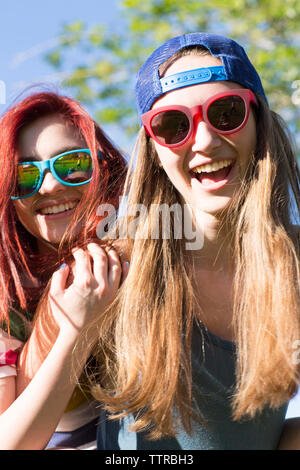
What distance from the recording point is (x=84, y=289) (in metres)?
1.83

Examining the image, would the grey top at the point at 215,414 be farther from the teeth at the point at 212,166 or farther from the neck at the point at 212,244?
the teeth at the point at 212,166

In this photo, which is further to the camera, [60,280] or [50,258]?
[50,258]

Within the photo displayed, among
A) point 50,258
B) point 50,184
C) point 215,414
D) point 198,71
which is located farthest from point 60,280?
point 198,71

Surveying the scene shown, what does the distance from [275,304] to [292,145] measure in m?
0.62

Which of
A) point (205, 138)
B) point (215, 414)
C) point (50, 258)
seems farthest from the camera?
point (50, 258)

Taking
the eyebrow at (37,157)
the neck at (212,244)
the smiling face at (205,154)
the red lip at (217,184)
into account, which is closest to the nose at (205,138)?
the smiling face at (205,154)

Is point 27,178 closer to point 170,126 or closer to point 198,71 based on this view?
point 170,126

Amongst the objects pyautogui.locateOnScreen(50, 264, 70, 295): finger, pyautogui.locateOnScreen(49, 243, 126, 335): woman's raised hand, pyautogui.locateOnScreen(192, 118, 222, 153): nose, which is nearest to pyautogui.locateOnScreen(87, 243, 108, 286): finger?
pyautogui.locateOnScreen(49, 243, 126, 335): woman's raised hand

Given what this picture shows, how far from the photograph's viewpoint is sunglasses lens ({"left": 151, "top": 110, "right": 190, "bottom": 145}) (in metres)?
1.78

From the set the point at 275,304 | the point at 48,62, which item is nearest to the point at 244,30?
the point at 48,62

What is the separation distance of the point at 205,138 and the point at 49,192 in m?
0.70

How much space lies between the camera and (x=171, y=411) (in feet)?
6.08

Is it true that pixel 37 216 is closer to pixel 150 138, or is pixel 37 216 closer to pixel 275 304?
pixel 150 138
